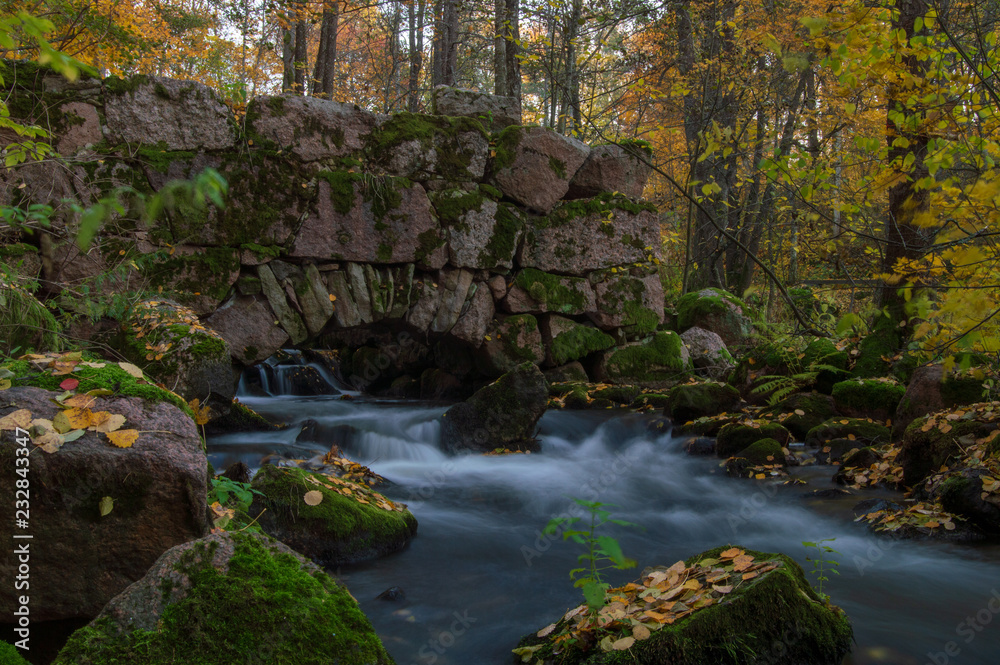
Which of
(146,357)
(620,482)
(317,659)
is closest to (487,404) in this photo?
(620,482)

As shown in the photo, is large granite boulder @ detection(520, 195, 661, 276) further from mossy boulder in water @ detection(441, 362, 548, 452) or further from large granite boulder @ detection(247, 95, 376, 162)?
large granite boulder @ detection(247, 95, 376, 162)

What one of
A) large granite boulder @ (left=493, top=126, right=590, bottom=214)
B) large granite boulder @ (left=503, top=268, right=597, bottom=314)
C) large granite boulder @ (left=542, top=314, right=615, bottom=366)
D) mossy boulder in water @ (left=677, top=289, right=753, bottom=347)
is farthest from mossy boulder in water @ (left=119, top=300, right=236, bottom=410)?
mossy boulder in water @ (left=677, top=289, right=753, bottom=347)

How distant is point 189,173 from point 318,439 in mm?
3174

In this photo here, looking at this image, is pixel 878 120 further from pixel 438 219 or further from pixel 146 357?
pixel 146 357

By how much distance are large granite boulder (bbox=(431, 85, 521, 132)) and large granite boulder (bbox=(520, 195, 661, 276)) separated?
56.2 inches

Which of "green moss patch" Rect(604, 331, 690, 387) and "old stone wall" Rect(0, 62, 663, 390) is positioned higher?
"old stone wall" Rect(0, 62, 663, 390)

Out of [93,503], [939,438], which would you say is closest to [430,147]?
[939,438]

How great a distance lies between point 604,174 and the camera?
9.05 meters

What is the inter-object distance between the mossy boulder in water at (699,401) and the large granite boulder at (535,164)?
10.6 feet

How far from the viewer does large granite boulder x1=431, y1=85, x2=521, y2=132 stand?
838 cm

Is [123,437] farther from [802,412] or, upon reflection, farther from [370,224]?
[802,412]

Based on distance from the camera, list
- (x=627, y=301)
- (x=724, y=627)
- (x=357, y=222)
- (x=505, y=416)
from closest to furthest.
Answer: (x=724, y=627) → (x=505, y=416) → (x=357, y=222) → (x=627, y=301)

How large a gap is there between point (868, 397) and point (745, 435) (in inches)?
59.3

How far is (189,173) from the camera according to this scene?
6.57 m
